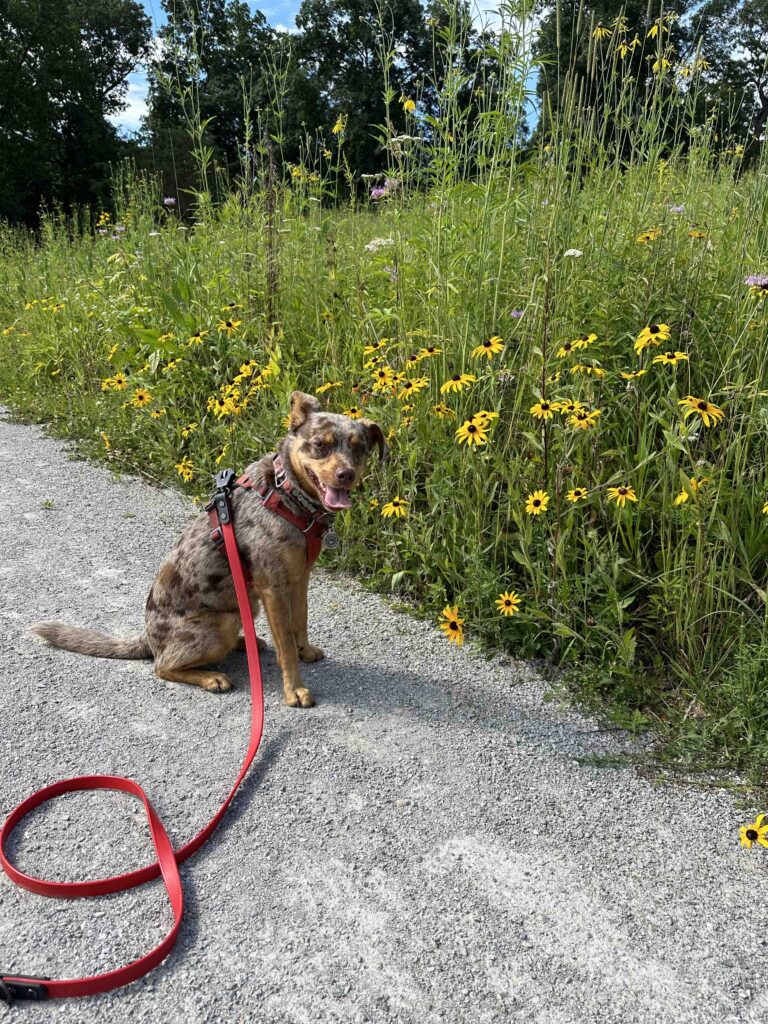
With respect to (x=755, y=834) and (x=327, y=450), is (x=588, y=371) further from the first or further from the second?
(x=755, y=834)

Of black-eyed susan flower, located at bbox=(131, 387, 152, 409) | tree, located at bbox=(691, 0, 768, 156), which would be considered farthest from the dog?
tree, located at bbox=(691, 0, 768, 156)

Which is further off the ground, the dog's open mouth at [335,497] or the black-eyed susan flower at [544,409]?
the black-eyed susan flower at [544,409]

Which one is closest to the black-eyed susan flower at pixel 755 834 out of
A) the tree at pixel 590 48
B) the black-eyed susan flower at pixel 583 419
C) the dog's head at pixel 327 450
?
the black-eyed susan flower at pixel 583 419

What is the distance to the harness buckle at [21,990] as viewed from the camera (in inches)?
70.6

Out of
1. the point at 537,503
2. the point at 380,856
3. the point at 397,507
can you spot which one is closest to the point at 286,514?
the point at 397,507

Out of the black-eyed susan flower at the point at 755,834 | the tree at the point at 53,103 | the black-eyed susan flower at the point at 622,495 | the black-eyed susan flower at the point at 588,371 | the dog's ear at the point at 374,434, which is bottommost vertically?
the black-eyed susan flower at the point at 755,834

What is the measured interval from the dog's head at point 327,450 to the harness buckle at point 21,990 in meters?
1.89

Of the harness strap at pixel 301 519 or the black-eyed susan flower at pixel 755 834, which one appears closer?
the black-eyed susan flower at pixel 755 834

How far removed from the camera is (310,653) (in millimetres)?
3502

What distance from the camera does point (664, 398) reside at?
3.28m

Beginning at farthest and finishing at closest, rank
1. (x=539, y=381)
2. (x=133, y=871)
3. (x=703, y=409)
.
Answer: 1. (x=539, y=381)
2. (x=703, y=409)
3. (x=133, y=871)

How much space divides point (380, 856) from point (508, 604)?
1.34m

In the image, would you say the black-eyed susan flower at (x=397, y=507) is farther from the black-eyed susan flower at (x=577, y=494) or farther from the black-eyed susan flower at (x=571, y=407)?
the black-eyed susan flower at (x=571, y=407)

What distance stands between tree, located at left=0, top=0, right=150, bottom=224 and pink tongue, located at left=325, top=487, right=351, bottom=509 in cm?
3253
